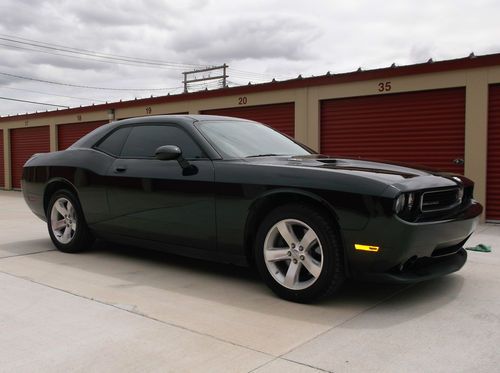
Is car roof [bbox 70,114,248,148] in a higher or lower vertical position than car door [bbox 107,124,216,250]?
higher

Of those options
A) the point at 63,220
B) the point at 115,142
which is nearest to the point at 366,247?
the point at 115,142

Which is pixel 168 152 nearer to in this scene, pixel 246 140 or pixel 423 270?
pixel 246 140

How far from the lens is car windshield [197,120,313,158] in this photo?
4.52 meters

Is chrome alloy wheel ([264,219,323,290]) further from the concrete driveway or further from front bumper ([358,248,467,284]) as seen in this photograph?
front bumper ([358,248,467,284])

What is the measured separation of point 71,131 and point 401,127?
42.0ft

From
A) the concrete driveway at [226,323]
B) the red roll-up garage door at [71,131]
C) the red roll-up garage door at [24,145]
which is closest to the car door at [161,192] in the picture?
the concrete driveway at [226,323]

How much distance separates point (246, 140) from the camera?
4766 millimetres

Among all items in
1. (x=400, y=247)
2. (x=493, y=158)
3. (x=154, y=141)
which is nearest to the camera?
(x=400, y=247)

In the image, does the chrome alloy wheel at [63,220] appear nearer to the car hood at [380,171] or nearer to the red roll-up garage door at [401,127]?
the car hood at [380,171]

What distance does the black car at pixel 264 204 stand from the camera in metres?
3.51

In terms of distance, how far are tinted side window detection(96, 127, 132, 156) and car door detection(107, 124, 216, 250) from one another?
5 cm

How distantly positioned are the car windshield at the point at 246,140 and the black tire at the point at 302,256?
0.82 meters

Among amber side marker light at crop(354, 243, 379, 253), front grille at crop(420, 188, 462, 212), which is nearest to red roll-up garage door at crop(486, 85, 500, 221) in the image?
front grille at crop(420, 188, 462, 212)

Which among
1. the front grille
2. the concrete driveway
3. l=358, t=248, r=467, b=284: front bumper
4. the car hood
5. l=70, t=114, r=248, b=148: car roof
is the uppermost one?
l=70, t=114, r=248, b=148: car roof
